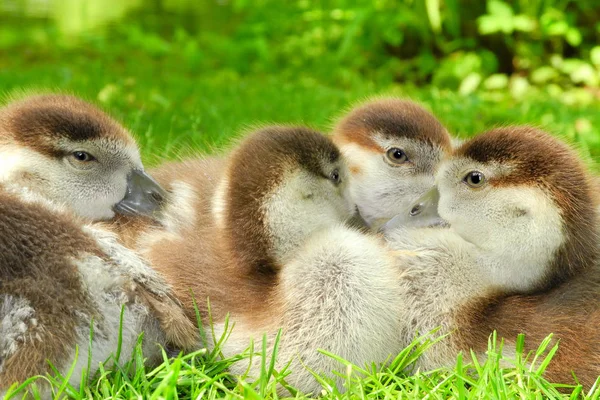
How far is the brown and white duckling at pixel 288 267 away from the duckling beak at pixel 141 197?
284 mm

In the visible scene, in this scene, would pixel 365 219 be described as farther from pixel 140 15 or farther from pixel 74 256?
pixel 140 15

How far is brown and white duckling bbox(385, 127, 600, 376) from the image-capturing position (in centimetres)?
268

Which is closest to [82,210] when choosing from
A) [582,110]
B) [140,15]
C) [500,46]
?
[582,110]

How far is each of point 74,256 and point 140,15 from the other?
9423 mm

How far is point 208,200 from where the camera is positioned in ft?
10.3

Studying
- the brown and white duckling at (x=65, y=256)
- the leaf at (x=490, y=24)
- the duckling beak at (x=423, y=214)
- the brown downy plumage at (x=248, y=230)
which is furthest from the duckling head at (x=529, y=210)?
the leaf at (x=490, y=24)

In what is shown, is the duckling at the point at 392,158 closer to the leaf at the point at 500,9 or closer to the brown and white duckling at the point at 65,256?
the brown and white duckling at the point at 65,256

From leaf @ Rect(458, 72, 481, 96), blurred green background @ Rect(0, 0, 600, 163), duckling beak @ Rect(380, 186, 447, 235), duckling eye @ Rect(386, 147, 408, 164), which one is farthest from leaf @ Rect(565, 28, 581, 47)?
duckling beak @ Rect(380, 186, 447, 235)

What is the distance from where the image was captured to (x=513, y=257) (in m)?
2.72

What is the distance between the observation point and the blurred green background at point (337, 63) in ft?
20.1

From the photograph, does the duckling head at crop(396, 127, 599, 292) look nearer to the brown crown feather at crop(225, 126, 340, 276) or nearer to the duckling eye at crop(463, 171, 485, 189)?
the duckling eye at crop(463, 171, 485, 189)

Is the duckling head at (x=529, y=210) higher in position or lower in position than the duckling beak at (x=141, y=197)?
higher

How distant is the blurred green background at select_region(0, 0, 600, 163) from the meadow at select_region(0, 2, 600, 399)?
0.02m

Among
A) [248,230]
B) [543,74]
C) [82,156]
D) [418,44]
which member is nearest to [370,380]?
[248,230]
